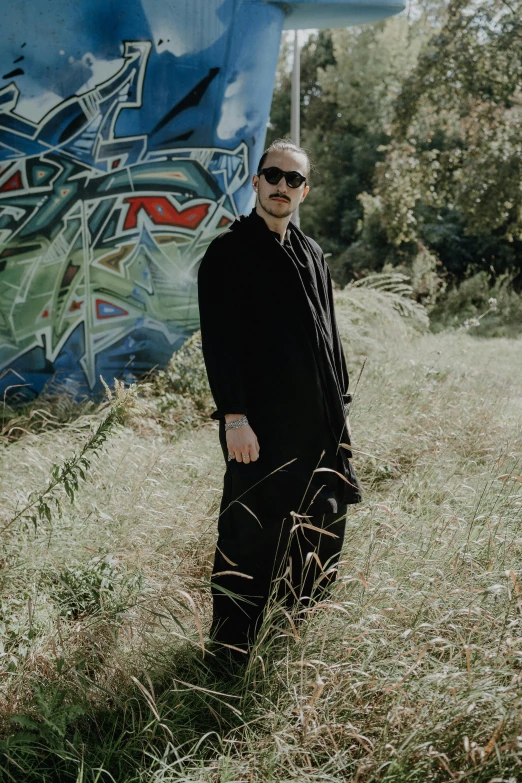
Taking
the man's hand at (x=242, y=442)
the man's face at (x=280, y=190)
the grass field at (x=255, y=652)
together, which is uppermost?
the man's face at (x=280, y=190)

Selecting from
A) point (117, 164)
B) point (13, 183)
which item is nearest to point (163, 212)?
point (117, 164)

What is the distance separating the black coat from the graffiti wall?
4.41 m

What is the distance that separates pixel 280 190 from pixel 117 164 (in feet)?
15.0

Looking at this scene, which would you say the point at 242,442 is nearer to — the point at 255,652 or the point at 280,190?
the point at 255,652

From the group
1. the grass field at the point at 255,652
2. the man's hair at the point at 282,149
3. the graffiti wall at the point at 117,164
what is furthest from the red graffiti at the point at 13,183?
the man's hair at the point at 282,149

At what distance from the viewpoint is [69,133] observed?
6418mm

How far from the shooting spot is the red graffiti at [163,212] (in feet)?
22.4

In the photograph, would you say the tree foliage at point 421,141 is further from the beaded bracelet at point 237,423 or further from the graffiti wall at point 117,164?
the beaded bracelet at point 237,423

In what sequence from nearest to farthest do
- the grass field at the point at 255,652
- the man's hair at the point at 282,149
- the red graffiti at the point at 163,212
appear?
the grass field at the point at 255,652
the man's hair at the point at 282,149
the red graffiti at the point at 163,212

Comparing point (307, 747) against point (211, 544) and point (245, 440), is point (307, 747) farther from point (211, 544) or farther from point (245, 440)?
point (211, 544)

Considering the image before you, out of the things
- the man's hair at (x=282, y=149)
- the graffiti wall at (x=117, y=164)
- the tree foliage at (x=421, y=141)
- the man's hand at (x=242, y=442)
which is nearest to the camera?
the man's hand at (x=242, y=442)

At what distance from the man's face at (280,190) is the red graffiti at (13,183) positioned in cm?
445

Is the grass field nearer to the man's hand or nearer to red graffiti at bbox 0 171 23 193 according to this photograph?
the man's hand

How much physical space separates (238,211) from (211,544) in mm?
4854
